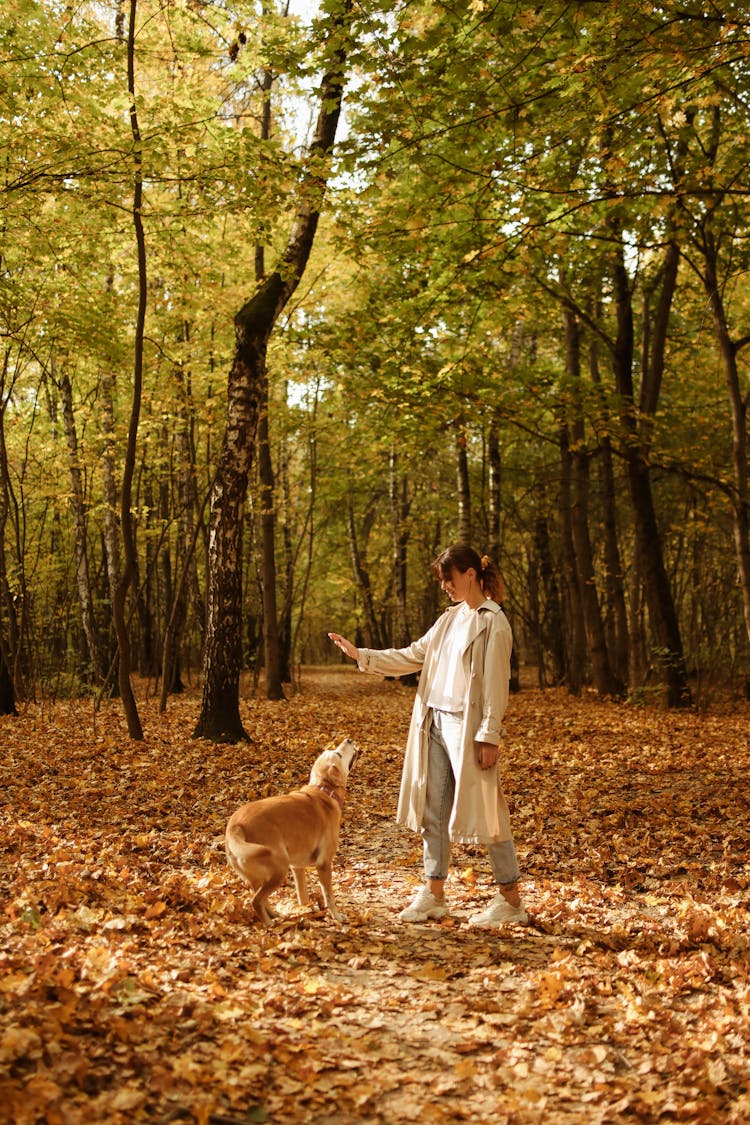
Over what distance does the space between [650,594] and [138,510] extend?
10.5 meters

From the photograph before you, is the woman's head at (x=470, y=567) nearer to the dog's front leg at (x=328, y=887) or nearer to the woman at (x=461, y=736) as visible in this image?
the woman at (x=461, y=736)

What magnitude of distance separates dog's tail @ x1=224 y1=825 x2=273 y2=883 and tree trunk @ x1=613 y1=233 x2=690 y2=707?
11800 mm

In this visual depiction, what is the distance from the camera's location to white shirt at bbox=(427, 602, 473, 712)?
4.95m

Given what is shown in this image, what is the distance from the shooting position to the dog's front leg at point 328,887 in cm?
498

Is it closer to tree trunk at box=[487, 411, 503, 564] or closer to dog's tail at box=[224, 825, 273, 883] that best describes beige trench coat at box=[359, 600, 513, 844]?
dog's tail at box=[224, 825, 273, 883]

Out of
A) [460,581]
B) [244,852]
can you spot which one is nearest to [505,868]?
[244,852]

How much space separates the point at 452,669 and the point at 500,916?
156 cm

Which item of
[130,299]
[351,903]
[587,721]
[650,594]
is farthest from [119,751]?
[650,594]

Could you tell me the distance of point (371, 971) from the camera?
14.1ft

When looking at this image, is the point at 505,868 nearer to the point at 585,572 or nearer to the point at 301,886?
the point at 301,886

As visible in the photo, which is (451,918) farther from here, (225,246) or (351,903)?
(225,246)

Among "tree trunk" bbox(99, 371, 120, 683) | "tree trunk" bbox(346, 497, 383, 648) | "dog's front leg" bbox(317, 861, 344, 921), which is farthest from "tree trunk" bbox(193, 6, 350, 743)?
"tree trunk" bbox(346, 497, 383, 648)

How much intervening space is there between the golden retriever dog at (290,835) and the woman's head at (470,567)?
53.3 inches

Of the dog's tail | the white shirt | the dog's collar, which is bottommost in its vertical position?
the dog's tail
